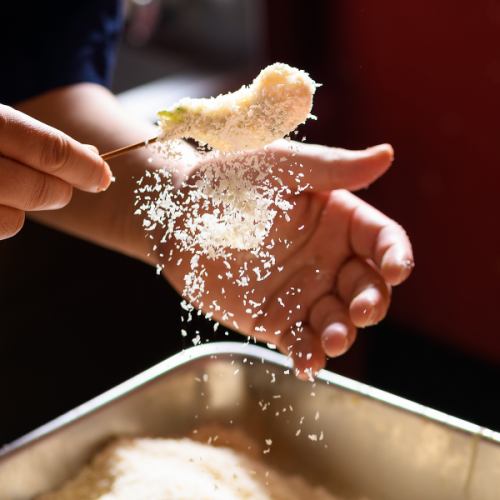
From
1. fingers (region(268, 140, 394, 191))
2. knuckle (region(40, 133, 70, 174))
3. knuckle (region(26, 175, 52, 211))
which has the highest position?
fingers (region(268, 140, 394, 191))

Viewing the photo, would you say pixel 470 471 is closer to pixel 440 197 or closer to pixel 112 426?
pixel 112 426

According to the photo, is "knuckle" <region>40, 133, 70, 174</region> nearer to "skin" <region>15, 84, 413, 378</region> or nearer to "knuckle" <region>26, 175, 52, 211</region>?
"knuckle" <region>26, 175, 52, 211</region>

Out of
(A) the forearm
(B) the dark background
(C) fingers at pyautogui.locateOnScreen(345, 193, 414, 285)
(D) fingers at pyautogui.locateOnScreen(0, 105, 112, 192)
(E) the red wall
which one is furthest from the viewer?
(E) the red wall

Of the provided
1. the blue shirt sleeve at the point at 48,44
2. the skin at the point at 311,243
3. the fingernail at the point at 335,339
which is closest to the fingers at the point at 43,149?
the skin at the point at 311,243

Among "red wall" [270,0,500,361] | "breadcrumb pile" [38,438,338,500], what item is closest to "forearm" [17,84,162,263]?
"breadcrumb pile" [38,438,338,500]

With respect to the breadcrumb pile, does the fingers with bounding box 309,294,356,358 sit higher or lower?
higher

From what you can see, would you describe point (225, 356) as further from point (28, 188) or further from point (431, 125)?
point (431, 125)

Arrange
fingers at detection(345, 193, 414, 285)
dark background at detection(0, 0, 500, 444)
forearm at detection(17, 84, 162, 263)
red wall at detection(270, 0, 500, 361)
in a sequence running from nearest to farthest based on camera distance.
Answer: fingers at detection(345, 193, 414, 285)
forearm at detection(17, 84, 162, 263)
dark background at detection(0, 0, 500, 444)
red wall at detection(270, 0, 500, 361)

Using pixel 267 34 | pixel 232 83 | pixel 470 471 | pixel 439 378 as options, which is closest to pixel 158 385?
pixel 470 471
